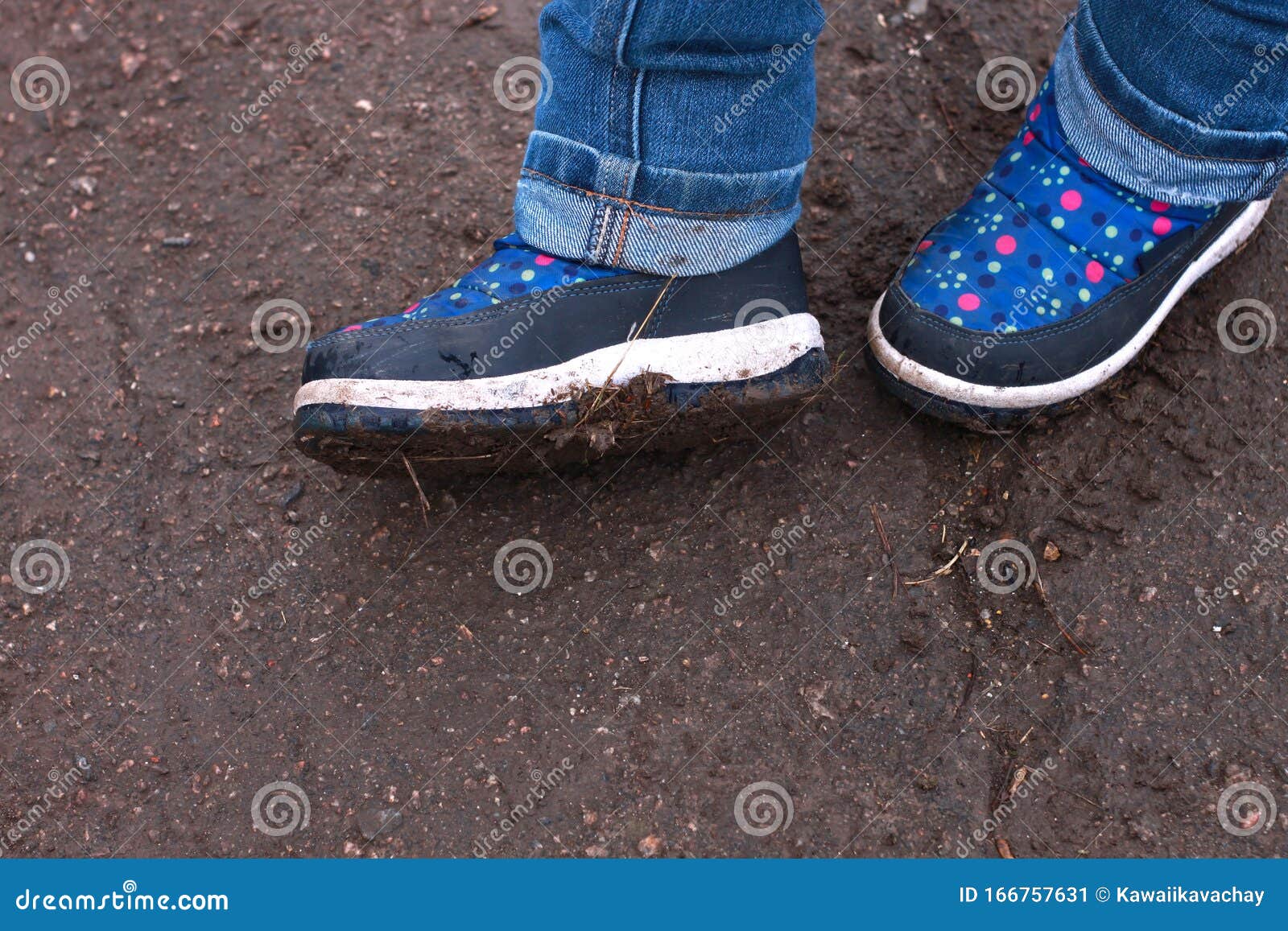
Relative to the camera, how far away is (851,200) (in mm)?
1870

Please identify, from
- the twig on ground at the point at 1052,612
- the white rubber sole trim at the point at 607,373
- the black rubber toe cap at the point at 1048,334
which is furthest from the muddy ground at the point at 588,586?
the white rubber sole trim at the point at 607,373

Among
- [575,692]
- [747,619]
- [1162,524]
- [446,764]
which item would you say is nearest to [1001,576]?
[1162,524]

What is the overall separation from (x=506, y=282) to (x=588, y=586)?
480 millimetres

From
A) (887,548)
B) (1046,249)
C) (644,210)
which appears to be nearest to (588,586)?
(887,548)

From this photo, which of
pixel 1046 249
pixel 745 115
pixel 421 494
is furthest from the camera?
pixel 1046 249

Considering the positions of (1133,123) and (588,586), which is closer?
(1133,123)

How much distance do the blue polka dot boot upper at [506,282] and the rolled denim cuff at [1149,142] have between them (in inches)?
28.7

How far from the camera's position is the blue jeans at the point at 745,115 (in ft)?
3.99

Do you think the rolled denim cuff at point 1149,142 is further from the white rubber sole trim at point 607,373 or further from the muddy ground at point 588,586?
the white rubber sole trim at point 607,373

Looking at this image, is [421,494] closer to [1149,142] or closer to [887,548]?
[887,548]

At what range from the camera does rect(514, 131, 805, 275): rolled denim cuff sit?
4.30 ft

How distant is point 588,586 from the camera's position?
1.56 m

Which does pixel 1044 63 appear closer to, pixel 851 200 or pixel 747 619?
pixel 851 200

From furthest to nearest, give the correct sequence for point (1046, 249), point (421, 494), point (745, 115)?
point (1046, 249), point (421, 494), point (745, 115)
